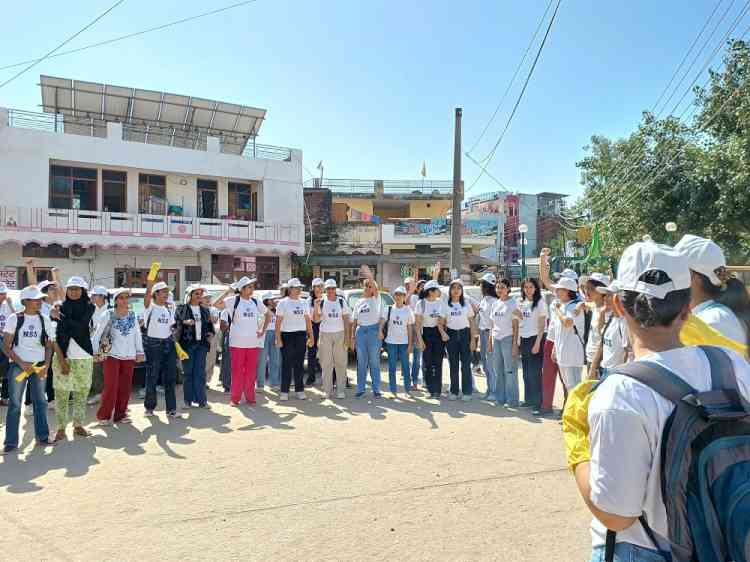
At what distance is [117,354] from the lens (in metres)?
7.01

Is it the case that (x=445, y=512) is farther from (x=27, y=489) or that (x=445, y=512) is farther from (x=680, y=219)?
(x=680, y=219)

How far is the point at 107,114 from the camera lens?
80.7ft

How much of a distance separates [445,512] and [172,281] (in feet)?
73.3

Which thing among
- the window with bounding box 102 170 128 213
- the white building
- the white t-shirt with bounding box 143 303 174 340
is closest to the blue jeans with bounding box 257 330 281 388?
the white t-shirt with bounding box 143 303 174 340

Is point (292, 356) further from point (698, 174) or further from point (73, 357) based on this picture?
point (698, 174)

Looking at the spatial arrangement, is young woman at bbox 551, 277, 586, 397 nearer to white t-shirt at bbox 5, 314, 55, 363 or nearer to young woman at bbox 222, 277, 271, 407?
young woman at bbox 222, 277, 271, 407

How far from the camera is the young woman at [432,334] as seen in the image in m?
8.55

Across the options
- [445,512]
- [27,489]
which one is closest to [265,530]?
[445,512]

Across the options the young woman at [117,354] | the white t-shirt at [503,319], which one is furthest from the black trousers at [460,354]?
the young woman at [117,354]

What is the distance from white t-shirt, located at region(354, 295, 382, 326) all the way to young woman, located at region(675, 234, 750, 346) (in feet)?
19.6

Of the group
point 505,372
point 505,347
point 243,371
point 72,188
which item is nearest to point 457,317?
point 505,347

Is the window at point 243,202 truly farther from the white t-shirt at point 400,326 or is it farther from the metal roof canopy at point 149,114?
the white t-shirt at point 400,326

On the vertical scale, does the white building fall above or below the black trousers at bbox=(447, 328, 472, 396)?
above

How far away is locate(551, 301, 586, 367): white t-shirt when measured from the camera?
6652 millimetres
